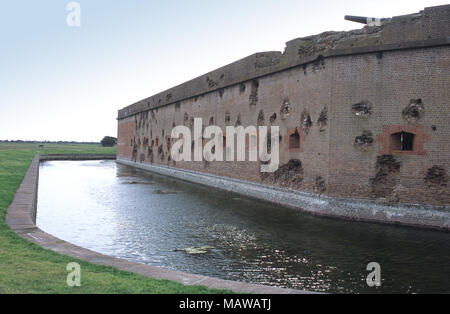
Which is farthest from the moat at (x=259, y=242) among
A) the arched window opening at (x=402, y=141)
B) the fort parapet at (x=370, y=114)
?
the arched window opening at (x=402, y=141)

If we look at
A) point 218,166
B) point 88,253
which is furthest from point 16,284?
point 218,166

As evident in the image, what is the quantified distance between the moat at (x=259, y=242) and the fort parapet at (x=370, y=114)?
1123mm

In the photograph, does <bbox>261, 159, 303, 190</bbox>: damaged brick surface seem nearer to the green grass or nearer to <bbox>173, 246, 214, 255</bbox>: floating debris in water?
<bbox>173, 246, 214, 255</bbox>: floating debris in water

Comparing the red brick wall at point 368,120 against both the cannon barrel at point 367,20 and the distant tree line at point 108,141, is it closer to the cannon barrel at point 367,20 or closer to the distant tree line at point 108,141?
the cannon barrel at point 367,20

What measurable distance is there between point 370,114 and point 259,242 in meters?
4.87

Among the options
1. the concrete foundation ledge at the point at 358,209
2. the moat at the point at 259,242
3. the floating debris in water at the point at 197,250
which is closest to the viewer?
the moat at the point at 259,242

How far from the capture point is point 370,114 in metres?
9.99

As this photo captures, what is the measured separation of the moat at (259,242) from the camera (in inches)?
215

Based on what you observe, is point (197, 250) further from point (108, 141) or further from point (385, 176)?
point (108, 141)

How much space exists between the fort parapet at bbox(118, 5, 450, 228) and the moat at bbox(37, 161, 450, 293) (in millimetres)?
1123

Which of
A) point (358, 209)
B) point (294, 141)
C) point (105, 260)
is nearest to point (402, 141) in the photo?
point (358, 209)

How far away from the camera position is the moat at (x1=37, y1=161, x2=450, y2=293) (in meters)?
5.45
